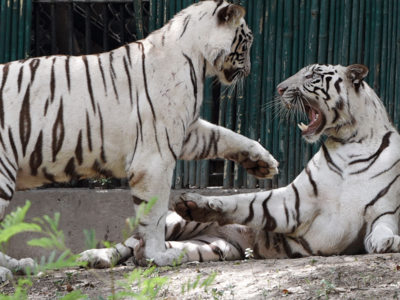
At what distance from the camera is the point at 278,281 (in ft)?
10.1

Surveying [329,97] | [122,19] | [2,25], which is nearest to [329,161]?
[329,97]

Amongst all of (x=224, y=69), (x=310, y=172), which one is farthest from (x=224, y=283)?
(x=224, y=69)

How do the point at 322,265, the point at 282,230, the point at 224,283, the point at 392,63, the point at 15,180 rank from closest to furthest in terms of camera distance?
1. the point at 224,283
2. the point at 322,265
3. the point at 15,180
4. the point at 282,230
5. the point at 392,63

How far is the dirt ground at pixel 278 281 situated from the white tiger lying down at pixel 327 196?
1.13 feet

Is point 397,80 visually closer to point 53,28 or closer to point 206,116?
point 206,116

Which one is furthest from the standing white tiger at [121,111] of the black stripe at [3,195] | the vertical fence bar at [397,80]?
the vertical fence bar at [397,80]

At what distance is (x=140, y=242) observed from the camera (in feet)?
12.8

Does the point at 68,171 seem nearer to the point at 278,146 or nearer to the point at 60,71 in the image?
the point at 60,71

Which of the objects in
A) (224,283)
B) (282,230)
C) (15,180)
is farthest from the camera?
(282,230)

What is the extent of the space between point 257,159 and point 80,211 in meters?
1.93

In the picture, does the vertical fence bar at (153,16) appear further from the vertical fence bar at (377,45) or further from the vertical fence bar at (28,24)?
the vertical fence bar at (377,45)

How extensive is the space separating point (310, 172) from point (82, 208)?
7.40ft

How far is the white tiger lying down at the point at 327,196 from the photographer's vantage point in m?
3.95

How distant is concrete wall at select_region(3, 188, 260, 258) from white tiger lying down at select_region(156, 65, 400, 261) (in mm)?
1214
